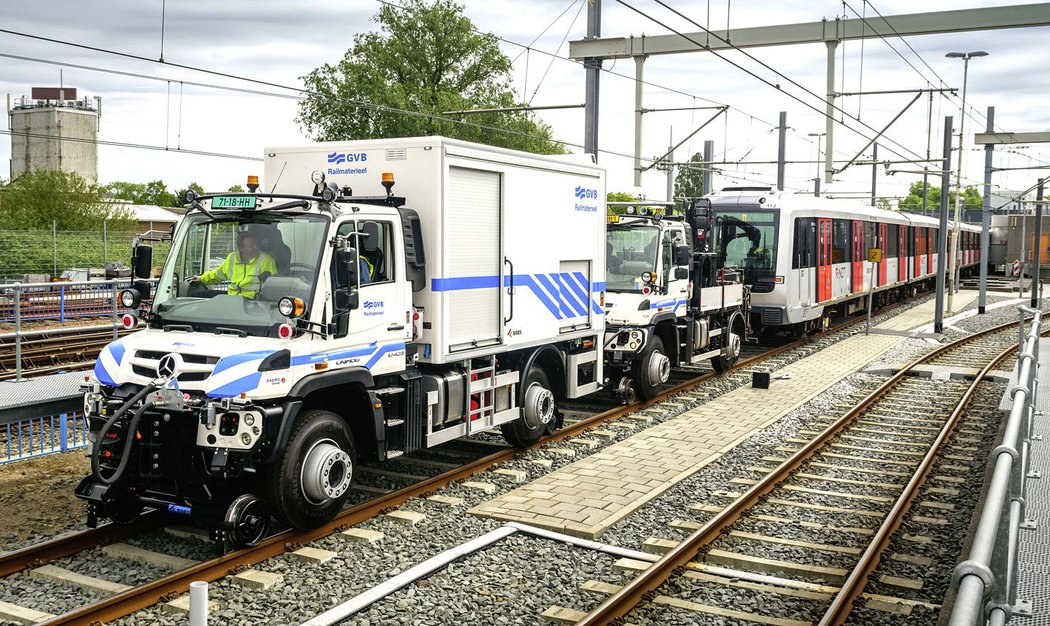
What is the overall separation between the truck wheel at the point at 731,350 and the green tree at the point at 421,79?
26.1 metres

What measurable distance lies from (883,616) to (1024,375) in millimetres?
3185

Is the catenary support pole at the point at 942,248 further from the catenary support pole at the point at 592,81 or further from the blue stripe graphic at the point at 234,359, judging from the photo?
the blue stripe graphic at the point at 234,359

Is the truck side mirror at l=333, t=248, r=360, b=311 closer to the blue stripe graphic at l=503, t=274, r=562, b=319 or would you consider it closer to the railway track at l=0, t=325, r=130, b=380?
the blue stripe graphic at l=503, t=274, r=562, b=319

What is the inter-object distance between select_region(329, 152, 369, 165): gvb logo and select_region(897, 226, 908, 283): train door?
28.4 metres

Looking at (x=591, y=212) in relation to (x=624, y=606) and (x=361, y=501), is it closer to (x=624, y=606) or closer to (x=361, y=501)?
(x=361, y=501)

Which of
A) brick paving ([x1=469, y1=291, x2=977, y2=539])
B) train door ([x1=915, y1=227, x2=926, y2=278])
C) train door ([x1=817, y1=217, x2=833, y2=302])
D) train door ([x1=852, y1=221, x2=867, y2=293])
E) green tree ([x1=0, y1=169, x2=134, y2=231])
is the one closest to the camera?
brick paving ([x1=469, y1=291, x2=977, y2=539])

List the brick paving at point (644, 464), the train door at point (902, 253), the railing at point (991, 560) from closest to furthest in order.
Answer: the railing at point (991, 560) → the brick paving at point (644, 464) → the train door at point (902, 253)

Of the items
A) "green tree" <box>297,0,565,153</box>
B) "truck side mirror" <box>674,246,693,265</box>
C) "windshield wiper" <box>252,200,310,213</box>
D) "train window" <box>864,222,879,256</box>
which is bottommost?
"truck side mirror" <box>674,246,693,265</box>

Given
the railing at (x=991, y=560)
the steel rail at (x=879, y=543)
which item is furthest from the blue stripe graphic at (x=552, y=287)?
the railing at (x=991, y=560)

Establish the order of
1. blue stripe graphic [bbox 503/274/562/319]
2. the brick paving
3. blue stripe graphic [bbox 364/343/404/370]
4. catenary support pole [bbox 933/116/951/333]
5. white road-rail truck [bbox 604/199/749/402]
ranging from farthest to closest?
catenary support pole [bbox 933/116/951/333], white road-rail truck [bbox 604/199/749/402], blue stripe graphic [bbox 503/274/562/319], the brick paving, blue stripe graphic [bbox 364/343/404/370]

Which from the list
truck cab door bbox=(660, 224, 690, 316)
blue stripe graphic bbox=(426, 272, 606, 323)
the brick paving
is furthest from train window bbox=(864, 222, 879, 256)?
blue stripe graphic bbox=(426, 272, 606, 323)

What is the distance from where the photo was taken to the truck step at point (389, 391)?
885 cm

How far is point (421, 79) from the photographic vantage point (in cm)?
4659

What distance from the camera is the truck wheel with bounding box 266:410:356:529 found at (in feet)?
25.6
